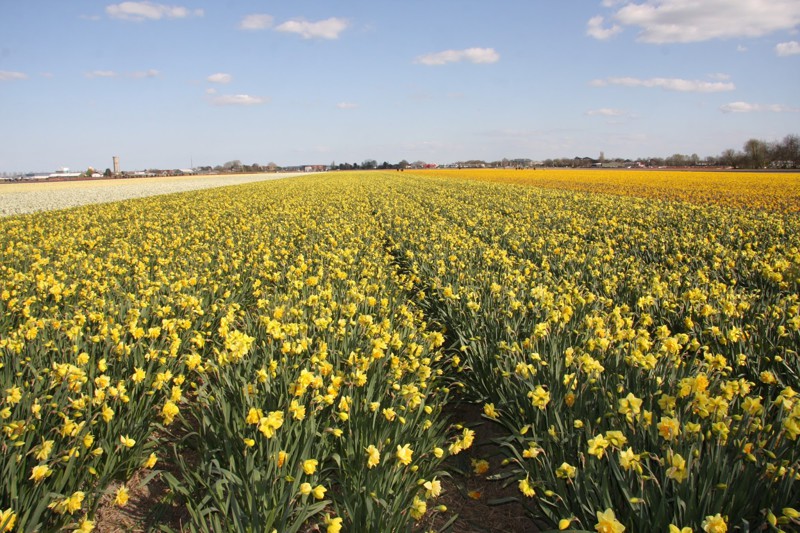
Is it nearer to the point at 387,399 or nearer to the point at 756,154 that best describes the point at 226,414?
the point at 387,399

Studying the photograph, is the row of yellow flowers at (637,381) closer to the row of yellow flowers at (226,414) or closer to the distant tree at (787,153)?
the row of yellow flowers at (226,414)

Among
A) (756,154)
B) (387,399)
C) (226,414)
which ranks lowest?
(387,399)

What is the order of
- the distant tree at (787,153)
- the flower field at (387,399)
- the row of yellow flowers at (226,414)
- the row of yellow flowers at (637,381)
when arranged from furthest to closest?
the distant tree at (787,153)
the row of yellow flowers at (226,414)
the flower field at (387,399)
the row of yellow flowers at (637,381)

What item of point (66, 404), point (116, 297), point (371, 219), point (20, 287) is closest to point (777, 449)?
point (66, 404)

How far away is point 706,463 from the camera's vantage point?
243 centimetres

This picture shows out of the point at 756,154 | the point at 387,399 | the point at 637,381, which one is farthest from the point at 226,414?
the point at 756,154

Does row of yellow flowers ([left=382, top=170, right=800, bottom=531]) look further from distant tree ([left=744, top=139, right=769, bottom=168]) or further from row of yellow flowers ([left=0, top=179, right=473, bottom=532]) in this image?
distant tree ([left=744, top=139, right=769, bottom=168])

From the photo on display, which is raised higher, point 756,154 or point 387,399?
point 756,154

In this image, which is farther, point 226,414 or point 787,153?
point 787,153

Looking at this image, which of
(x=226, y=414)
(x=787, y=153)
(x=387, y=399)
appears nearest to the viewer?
(x=226, y=414)

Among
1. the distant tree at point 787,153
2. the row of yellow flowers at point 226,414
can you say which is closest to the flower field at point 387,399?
the row of yellow flowers at point 226,414

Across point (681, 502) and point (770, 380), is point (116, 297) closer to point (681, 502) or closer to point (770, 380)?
point (681, 502)

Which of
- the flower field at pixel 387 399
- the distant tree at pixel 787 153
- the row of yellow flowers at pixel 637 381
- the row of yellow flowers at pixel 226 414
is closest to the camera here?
the row of yellow flowers at pixel 637 381

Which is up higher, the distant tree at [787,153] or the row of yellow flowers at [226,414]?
the distant tree at [787,153]
